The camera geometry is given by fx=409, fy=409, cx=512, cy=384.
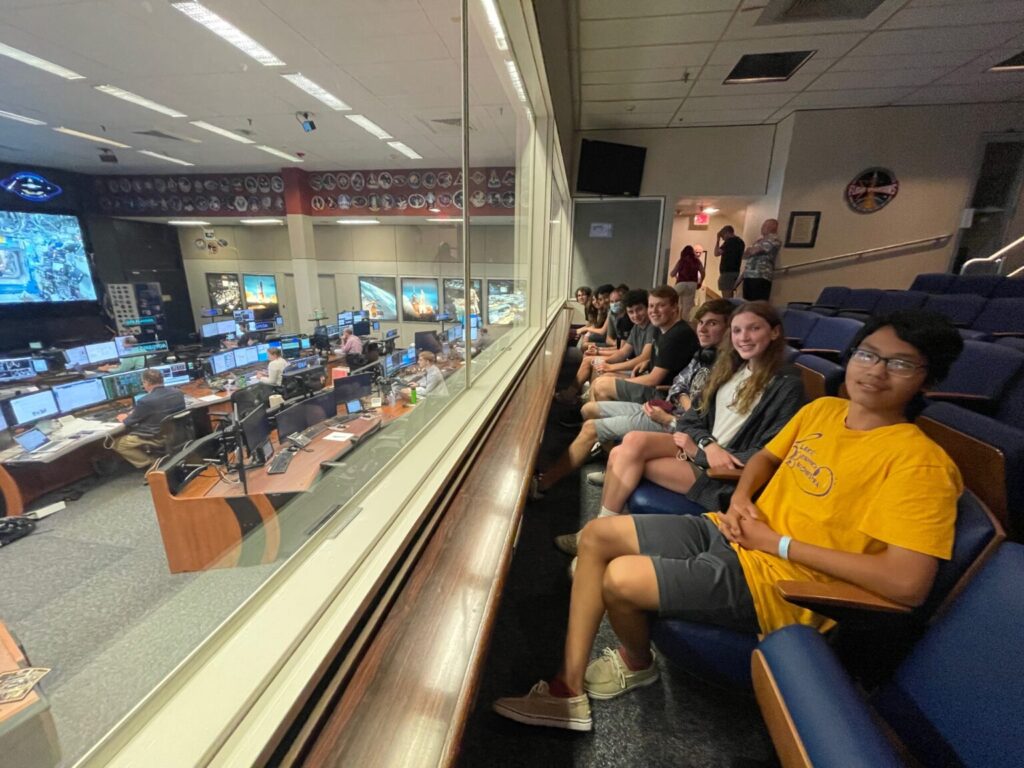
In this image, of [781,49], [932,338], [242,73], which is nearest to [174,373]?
[242,73]

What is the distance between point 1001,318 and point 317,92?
279 inches

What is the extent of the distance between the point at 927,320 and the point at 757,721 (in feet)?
3.96

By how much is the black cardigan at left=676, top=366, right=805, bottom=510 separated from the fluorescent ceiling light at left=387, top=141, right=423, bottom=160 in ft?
22.3

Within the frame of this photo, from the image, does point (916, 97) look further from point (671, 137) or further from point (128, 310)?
point (128, 310)

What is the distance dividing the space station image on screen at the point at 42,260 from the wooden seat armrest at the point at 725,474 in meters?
2.04

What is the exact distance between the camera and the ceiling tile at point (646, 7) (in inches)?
122

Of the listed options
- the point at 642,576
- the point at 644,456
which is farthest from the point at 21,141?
the point at 644,456

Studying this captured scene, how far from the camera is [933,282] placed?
16.1ft

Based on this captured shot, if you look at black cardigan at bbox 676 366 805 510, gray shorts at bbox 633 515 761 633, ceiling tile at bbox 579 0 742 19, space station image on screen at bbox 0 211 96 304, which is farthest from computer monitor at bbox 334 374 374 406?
ceiling tile at bbox 579 0 742 19

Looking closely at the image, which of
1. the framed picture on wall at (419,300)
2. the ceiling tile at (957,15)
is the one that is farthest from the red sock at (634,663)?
the framed picture on wall at (419,300)

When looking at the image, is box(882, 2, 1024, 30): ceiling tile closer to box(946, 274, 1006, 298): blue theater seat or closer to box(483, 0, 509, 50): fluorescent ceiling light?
box(946, 274, 1006, 298): blue theater seat

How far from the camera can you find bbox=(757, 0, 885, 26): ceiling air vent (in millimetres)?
3178

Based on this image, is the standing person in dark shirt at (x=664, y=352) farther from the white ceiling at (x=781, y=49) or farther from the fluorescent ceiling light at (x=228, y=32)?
the fluorescent ceiling light at (x=228, y=32)

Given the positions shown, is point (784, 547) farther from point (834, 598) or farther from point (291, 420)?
point (291, 420)
